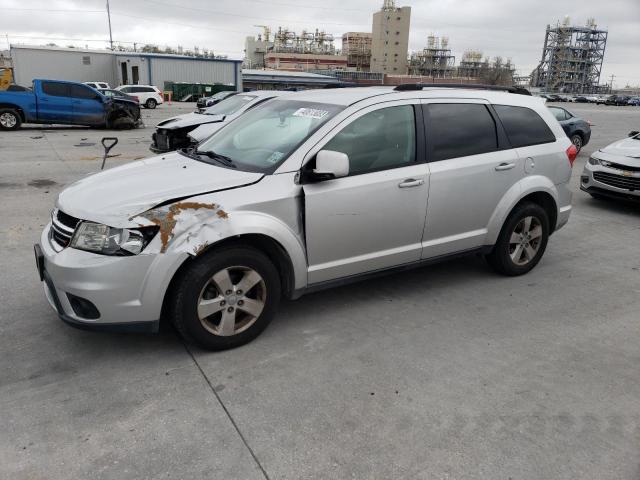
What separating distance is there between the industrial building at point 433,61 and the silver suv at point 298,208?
130236mm

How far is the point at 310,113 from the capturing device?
4113mm

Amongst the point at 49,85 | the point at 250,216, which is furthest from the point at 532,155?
the point at 49,85

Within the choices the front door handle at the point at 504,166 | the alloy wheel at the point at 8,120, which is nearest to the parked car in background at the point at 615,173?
the front door handle at the point at 504,166

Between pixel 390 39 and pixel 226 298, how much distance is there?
4998 inches

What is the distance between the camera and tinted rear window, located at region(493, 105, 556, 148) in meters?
4.86

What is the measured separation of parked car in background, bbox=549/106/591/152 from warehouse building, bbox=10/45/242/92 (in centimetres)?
4164

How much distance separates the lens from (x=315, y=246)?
12.4 feet

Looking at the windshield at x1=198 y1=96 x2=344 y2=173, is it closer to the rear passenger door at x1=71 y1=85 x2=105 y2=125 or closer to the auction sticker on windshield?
the auction sticker on windshield

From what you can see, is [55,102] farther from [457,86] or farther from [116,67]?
[116,67]

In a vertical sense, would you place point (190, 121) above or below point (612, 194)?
above

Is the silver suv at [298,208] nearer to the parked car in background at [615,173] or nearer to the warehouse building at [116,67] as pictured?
the parked car in background at [615,173]

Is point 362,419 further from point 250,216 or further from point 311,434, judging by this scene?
point 250,216

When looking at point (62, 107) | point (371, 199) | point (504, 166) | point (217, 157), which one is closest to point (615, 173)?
point (504, 166)

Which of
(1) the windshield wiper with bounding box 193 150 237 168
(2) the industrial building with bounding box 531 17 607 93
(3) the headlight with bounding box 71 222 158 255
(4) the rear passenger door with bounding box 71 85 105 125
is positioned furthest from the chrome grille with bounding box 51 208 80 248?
(2) the industrial building with bounding box 531 17 607 93
